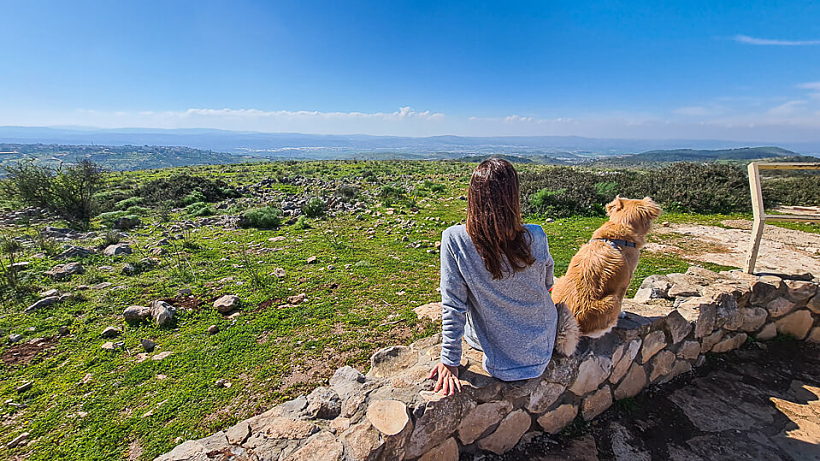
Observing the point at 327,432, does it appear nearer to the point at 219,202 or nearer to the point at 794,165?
the point at 794,165

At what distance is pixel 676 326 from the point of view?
3.34m

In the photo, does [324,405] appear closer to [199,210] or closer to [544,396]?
[544,396]

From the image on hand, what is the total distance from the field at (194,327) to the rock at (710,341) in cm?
194

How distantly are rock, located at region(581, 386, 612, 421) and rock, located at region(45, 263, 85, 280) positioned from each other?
28.1 feet

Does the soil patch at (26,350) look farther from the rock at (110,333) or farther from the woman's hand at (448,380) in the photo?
the woman's hand at (448,380)

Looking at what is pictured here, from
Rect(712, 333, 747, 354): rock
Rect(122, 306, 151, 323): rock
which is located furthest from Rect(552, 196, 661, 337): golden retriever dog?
Rect(122, 306, 151, 323): rock

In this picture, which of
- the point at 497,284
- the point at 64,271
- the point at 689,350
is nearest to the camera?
the point at 497,284

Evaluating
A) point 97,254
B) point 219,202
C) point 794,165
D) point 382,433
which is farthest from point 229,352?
point 219,202

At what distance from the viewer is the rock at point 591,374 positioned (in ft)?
8.77

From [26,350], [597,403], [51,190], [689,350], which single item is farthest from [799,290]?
[51,190]

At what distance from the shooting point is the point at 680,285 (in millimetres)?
4039

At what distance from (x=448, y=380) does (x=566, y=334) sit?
1.07m

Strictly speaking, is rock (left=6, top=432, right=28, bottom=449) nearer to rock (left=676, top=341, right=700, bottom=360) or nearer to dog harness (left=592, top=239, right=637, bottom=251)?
dog harness (left=592, top=239, right=637, bottom=251)

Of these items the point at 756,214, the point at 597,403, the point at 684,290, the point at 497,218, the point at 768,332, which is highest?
the point at 497,218
